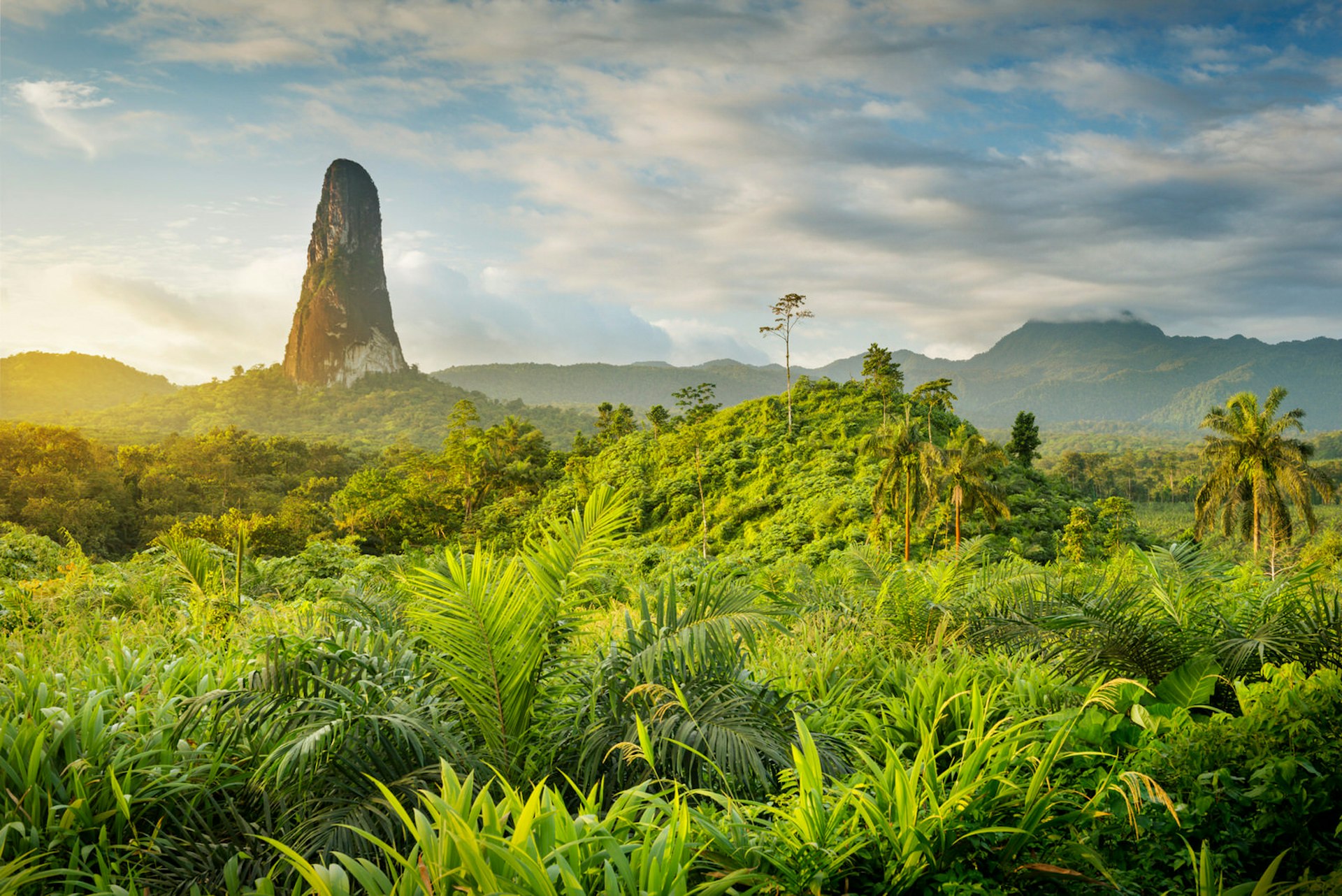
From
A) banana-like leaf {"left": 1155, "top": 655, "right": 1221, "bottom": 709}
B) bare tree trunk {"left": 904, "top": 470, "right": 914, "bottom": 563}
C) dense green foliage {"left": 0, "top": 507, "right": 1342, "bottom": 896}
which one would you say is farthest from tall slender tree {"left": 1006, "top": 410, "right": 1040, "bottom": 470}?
banana-like leaf {"left": 1155, "top": 655, "right": 1221, "bottom": 709}

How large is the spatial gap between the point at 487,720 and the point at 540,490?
1919 inches

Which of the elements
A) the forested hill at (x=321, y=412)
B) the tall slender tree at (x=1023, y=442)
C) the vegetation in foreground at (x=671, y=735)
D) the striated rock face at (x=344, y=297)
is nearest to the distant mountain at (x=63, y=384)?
the forested hill at (x=321, y=412)

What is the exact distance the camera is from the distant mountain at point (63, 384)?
9319 cm

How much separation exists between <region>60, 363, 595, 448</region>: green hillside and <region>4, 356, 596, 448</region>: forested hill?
0.37 ft

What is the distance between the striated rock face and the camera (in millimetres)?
122125

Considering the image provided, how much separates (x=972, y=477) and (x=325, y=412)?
4102 inches

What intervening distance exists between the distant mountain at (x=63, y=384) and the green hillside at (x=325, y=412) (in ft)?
26.4

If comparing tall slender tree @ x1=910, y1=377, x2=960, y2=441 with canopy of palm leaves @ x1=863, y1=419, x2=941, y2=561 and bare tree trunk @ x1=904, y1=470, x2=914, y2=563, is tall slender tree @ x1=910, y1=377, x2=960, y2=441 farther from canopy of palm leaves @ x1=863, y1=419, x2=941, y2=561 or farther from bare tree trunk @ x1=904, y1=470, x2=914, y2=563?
bare tree trunk @ x1=904, y1=470, x2=914, y2=563

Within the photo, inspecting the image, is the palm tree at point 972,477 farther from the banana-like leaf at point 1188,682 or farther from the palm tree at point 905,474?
the banana-like leaf at point 1188,682

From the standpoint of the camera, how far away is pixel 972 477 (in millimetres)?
26922

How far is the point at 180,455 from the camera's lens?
42.3 meters

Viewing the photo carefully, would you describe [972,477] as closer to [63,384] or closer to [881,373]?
[881,373]

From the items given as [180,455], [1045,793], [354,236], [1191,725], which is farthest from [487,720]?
[354,236]

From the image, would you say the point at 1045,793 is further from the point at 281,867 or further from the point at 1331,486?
the point at 1331,486
